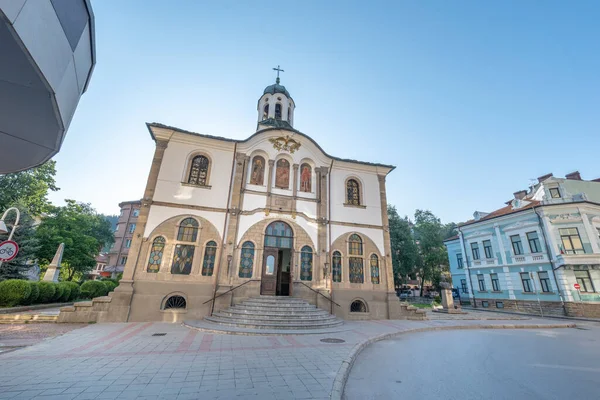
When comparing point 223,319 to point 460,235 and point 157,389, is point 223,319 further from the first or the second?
point 460,235

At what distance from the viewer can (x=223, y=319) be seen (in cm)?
1076

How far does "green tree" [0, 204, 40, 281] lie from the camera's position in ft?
54.3

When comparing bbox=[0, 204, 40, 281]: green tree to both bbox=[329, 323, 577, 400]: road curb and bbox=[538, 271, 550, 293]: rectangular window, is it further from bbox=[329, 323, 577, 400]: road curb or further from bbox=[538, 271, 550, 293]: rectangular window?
bbox=[538, 271, 550, 293]: rectangular window

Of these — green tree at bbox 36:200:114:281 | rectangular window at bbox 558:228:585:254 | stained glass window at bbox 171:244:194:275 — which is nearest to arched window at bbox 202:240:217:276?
stained glass window at bbox 171:244:194:275

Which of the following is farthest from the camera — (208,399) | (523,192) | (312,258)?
(523,192)

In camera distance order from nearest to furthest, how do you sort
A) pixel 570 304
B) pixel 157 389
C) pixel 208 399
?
pixel 208 399 < pixel 157 389 < pixel 570 304

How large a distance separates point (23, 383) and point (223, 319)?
264 inches

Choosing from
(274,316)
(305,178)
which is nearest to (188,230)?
(274,316)

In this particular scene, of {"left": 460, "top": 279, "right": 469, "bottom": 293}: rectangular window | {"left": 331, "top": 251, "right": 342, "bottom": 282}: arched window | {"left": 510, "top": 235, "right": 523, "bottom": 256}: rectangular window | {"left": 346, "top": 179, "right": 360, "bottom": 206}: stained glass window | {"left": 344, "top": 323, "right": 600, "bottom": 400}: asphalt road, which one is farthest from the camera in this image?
{"left": 460, "top": 279, "right": 469, "bottom": 293}: rectangular window

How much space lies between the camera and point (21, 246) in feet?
56.5

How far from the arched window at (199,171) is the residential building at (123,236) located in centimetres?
3561

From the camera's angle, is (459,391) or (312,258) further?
(312,258)

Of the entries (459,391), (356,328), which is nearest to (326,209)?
(356,328)

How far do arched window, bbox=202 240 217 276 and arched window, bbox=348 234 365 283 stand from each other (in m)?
7.70
